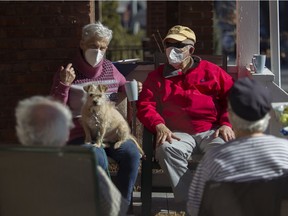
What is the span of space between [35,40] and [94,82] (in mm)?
1685

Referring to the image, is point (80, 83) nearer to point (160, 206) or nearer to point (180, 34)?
point (180, 34)

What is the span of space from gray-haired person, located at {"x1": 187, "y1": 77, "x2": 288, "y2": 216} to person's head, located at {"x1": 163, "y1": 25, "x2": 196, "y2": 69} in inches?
69.6

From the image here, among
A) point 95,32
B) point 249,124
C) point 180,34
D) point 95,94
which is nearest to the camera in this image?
point 249,124

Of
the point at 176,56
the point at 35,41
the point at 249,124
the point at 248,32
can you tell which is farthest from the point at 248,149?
the point at 35,41

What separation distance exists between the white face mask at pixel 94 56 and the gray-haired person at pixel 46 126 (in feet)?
5.64

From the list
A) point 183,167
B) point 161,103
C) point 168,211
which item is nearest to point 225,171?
point 183,167

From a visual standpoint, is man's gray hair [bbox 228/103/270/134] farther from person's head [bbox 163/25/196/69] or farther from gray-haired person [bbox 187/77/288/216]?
person's head [bbox 163/25/196/69]

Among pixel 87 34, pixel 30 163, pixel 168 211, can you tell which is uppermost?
pixel 87 34

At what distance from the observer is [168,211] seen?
18.6 feet

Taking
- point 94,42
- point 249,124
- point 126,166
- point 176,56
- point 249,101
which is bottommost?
point 126,166

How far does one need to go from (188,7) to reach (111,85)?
2717 mm

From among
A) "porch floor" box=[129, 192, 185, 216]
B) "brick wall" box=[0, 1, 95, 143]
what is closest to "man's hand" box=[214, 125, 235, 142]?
"porch floor" box=[129, 192, 185, 216]

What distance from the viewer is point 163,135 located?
5.02 m

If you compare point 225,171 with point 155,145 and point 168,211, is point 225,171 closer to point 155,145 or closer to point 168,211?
point 155,145
